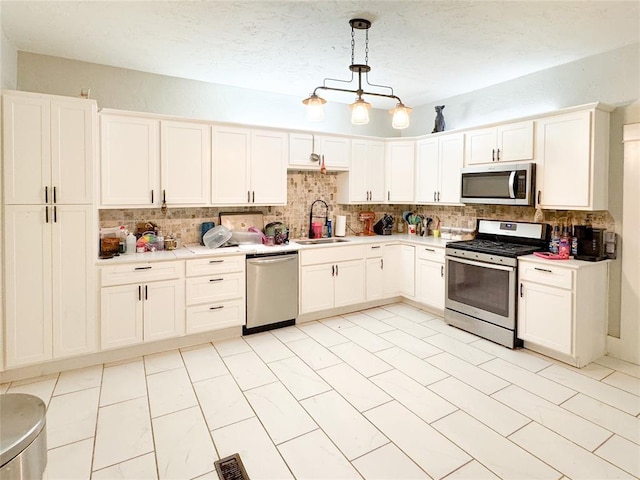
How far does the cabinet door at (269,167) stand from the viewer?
4234mm

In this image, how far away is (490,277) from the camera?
3.79m

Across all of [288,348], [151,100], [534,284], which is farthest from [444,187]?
[151,100]

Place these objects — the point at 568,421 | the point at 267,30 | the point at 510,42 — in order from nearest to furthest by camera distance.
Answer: the point at 568,421, the point at 267,30, the point at 510,42

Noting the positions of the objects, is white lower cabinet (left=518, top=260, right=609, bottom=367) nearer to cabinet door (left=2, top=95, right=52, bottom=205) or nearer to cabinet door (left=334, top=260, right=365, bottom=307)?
cabinet door (left=334, top=260, right=365, bottom=307)

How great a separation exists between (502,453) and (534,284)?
1798 millimetres

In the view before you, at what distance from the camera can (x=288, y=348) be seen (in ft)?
11.9

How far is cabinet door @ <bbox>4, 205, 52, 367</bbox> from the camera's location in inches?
113

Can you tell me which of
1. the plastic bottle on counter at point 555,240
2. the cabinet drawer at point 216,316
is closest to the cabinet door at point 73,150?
the cabinet drawer at point 216,316

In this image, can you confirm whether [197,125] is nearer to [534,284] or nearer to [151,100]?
[151,100]

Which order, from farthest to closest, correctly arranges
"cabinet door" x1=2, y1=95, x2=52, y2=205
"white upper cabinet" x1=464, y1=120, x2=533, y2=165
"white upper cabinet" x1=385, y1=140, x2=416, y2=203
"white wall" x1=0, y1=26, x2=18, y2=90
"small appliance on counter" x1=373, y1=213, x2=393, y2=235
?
"small appliance on counter" x1=373, y1=213, x2=393, y2=235, "white upper cabinet" x1=385, y1=140, x2=416, y2=203, "white upper cabinet" x1=464, y1=120, x2=533, y2=165, "white wall" x1=0, y1=26, x2=18, y2=90, "cabinet door" x1=2, y1=95, x2=52, y2=205

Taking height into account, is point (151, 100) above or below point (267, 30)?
below

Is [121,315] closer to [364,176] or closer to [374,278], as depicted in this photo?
[374,278]

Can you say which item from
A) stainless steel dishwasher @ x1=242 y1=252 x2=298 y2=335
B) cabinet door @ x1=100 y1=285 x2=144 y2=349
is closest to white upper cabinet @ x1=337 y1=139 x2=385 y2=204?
stainless steel dishwasher @ x1=242 y1=252 x2=298 y2=335

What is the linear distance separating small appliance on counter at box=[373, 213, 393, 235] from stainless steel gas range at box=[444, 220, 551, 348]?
1.22 m
